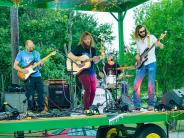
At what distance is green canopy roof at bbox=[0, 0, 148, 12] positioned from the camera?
35.1ft

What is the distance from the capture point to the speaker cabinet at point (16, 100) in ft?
32.7

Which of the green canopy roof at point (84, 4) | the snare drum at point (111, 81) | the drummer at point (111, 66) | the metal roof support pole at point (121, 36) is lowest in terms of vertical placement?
the snare drum at point (111, 81)

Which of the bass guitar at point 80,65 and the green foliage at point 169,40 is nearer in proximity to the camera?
the bass guitar at point 80,65

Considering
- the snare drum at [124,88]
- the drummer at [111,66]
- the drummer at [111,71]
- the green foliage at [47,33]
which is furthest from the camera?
the green foliage at [47,33]

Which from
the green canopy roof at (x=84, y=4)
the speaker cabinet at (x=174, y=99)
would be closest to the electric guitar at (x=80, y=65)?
the speaker cabinet at (x=174, y=99)

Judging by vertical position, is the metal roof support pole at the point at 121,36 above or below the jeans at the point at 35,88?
above

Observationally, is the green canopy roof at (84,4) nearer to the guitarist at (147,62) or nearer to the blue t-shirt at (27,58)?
the blue t-shirt at (27,58)

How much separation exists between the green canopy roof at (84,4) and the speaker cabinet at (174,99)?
2.77m

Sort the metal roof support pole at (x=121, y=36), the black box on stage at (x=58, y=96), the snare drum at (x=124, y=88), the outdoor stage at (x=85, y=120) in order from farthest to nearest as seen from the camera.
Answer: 1. the metal roof support pole at (x=121, y=36)
2. the snare drum at (x=124, y=88)
3. the black box on stage at (x=58, y=96)
4. the outdoor stage at (x=85, y=120)

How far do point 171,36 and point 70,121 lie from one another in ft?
57.7

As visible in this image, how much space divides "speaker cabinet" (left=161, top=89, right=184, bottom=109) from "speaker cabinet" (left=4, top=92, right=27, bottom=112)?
9.38 feet

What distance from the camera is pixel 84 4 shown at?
456 inches

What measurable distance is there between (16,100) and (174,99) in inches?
126

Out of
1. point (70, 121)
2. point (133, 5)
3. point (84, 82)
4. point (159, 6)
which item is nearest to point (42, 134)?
point (84, 82)
